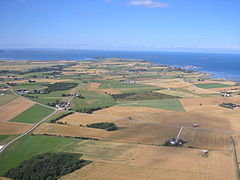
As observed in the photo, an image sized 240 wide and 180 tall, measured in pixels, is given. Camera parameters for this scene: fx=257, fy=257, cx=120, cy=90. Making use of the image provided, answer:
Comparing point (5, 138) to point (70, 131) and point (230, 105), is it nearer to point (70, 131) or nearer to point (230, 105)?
point (70, 131)

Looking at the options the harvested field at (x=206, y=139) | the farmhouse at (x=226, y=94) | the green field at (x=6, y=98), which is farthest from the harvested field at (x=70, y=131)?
the farmhouse at (x=226, y=94)

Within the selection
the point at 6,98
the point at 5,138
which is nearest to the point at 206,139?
the point at 5,138

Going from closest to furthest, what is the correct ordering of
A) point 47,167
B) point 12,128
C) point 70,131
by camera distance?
1. point 47,167
2. point 70,131
3. point 12,128

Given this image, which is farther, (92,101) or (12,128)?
(92,101)

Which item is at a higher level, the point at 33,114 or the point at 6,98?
the point at 6,98

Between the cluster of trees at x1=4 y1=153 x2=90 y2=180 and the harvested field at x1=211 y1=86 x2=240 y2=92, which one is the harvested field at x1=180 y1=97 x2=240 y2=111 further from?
the cluster of trees at x1=4 y1=153 x2=90 y2=180

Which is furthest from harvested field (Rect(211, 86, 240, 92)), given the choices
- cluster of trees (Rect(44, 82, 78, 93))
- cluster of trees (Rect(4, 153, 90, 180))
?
cluster of trees (Rect(4, 153, 90, 180))

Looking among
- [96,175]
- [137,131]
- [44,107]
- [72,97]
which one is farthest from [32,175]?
[72,97]
